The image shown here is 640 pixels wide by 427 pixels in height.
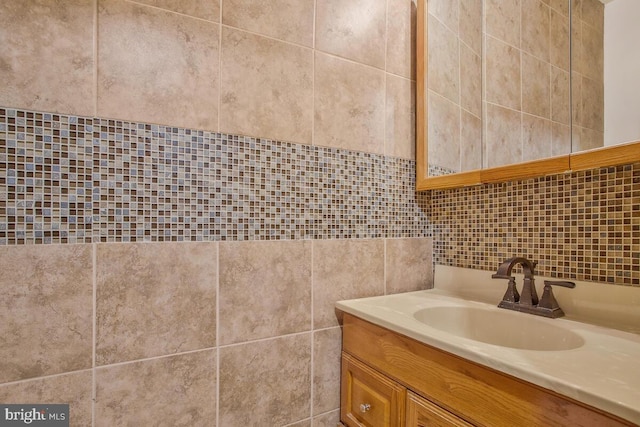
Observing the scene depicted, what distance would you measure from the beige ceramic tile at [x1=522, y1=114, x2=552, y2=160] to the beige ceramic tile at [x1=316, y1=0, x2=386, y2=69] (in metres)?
0.61

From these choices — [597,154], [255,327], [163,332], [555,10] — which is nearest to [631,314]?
[597,154]

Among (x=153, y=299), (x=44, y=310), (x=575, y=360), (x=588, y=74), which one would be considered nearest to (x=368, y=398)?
(x=575, y=360)

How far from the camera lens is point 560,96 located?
994mm

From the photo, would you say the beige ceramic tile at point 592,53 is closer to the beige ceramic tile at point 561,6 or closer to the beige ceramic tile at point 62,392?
the beige ceramic tile at point 561,6

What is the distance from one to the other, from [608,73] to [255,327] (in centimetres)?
130

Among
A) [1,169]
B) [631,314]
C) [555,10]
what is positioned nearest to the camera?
[1,169]

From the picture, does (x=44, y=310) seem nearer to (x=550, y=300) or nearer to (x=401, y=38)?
(x=550, y=300)

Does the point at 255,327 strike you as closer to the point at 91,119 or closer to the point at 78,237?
the point at 78,237

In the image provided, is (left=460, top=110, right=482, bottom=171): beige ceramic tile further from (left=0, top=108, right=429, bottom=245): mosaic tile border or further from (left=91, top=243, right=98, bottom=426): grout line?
(left=91, top=243, right=98, bottom=426): grout line

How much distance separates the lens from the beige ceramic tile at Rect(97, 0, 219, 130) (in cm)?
89

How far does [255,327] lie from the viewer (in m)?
1.07

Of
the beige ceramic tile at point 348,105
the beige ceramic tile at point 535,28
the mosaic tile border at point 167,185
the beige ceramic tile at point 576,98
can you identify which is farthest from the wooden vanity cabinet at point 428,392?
the beige ceramic tile at point 535,28

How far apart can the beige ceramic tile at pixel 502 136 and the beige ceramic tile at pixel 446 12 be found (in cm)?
41

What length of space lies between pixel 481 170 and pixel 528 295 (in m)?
0.46
